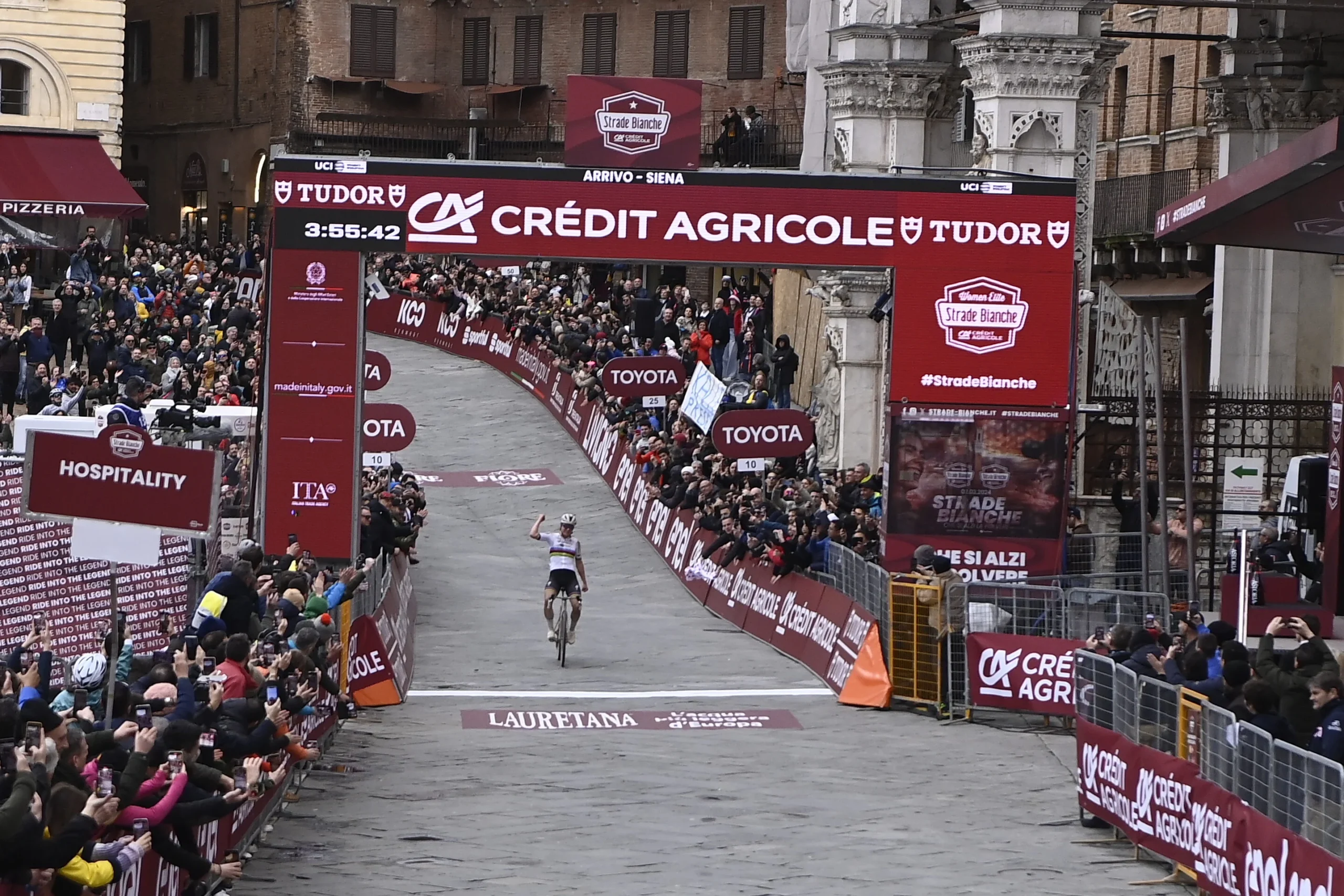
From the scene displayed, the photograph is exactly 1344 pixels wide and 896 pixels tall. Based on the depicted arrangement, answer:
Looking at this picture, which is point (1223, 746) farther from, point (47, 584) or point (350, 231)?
point (47, 584)

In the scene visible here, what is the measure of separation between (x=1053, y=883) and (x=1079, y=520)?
1128 centimetres

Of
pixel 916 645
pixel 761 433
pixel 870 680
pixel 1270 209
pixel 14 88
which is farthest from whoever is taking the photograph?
pixel 14 88

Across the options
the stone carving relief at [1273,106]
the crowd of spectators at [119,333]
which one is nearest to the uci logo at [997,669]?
the crowd of spectators at [119,333]

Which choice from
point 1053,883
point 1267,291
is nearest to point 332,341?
point 1053,883

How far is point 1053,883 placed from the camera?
1479cm

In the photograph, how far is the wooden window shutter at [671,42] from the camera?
2571 inches

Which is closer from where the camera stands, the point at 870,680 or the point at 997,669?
the point at 997,669

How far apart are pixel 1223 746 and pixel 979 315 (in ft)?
31.1

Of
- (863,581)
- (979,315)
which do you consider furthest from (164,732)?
(979,315)

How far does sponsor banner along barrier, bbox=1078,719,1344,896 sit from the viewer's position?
12.3 metres

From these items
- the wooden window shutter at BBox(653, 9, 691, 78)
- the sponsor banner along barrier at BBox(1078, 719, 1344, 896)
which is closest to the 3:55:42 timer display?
the sponsor banner along barrier at BBox(1078, 719, 1344, 896)

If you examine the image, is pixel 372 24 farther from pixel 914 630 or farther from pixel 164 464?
pixel 164 464

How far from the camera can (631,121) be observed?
2272 centimetres

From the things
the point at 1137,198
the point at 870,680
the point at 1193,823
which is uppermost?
the point at 1137,198
